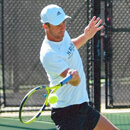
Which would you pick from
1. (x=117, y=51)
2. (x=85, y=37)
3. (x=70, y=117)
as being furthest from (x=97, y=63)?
(x=70, y=117)

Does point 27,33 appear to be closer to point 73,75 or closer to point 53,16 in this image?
point 53,16

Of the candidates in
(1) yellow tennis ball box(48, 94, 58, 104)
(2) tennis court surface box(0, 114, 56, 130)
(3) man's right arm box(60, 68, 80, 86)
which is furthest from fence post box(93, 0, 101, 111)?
(1) yellow tennis ball box(48, 94, 58, 104)

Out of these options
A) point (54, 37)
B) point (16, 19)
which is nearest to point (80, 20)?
point (16, 19)

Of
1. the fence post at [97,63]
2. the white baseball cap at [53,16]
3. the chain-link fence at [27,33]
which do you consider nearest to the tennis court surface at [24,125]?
the chain-link fence at [27,33]

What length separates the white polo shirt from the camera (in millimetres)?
3797

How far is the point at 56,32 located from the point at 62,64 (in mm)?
357

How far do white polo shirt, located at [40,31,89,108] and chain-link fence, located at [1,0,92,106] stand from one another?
2447 mm

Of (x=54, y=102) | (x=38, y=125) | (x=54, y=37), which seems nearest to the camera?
(x=54, y=102)

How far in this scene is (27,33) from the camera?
6672 mm

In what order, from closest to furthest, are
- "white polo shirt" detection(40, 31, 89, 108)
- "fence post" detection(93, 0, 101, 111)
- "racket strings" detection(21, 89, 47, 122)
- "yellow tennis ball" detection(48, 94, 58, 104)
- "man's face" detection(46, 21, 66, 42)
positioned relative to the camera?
1. "yellow tennis ball" detection(48, 94, 58, 104)
2. "white polo shirt" detection(40, 31, 89, 108)
3. "man's face" detection(46, 21, 66, 42)
4. "fence post" detection(93, 0, 101, 111)
5. "racket strings" detection(21, 89, 47, 122)

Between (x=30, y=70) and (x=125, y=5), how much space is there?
5.97 feet

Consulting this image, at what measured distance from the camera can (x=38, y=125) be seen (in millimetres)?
6070

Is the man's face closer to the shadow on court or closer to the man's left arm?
the man's left arm

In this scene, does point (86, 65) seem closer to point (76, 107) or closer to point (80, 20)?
point (80, 20)
